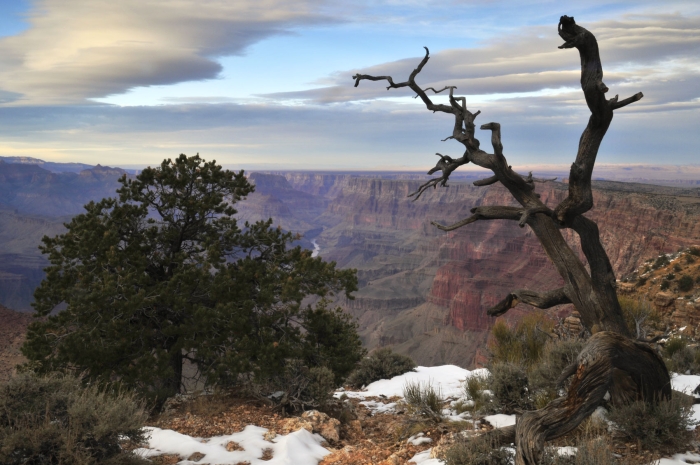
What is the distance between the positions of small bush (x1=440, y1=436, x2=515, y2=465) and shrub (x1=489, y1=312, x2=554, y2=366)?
5.76 meters

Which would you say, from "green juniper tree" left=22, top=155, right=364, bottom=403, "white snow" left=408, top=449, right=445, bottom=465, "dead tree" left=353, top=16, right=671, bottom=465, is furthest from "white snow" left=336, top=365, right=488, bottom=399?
"dead tree" left=353, top=16, right=671, bottom=465

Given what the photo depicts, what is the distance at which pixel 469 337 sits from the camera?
108 m

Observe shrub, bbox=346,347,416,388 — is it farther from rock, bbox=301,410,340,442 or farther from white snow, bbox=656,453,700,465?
white snow, bbox=656,453,700,465

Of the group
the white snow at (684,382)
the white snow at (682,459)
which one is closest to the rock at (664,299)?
the white snow at (684,382)

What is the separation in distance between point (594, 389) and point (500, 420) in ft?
9.10

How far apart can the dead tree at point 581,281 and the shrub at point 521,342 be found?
410cm

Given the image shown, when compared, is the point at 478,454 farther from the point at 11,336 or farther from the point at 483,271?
the point at 483,271

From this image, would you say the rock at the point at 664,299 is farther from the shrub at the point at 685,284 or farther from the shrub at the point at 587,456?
the shrub at the point at 587,456

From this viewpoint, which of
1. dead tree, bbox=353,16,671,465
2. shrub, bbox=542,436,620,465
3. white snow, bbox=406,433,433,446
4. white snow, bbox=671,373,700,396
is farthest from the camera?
white snow, bbox=671,373,700,396

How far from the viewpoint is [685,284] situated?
94.5 feet

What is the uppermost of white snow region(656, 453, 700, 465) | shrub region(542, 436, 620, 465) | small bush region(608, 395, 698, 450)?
shrub region(542, 436, 620, 465)

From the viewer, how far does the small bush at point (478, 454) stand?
502 centimetres

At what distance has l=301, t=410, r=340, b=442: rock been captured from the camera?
7.95 m

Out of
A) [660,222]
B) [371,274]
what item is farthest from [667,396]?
[371,274]
